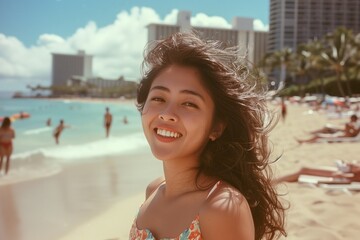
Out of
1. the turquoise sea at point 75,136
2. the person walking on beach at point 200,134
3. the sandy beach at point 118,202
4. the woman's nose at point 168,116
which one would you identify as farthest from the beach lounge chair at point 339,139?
the woman's nose at point 168,116

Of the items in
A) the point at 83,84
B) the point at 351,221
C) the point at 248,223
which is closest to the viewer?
the point at 248,223

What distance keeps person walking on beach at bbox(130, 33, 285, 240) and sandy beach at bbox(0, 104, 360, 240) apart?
656 mm

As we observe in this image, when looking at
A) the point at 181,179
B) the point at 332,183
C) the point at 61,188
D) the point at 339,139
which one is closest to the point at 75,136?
the point at 339,139

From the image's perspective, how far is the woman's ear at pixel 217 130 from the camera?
1.55 meters

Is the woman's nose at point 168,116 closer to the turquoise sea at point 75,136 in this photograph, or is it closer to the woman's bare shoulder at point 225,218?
the woman's bare shoulder at point 225,218

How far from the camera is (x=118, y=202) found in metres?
6.45

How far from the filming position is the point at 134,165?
35.1 feet

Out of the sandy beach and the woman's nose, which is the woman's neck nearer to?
the woman's nose

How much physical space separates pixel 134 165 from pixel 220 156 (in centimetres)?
923

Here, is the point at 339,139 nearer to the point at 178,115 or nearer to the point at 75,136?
the point at 178,115

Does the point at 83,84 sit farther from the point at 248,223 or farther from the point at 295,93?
the point at 248,223

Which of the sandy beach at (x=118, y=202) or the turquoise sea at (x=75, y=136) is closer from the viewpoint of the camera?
the sandy beach at (x=118, y=202)

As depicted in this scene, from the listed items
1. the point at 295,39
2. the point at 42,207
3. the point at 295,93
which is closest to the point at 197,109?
the point at 42,207

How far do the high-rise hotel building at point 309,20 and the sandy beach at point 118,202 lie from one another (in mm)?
88857
